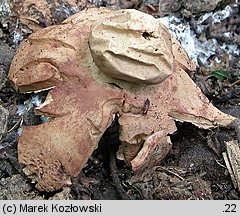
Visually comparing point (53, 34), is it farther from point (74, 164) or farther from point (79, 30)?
point (74, 164)

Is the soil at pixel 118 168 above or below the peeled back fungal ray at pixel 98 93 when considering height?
below

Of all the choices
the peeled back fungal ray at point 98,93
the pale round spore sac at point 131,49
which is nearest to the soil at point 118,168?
the peeled back fungal ray at point 98,93

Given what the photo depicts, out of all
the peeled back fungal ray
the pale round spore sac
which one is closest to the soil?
the peeled back fungal ray

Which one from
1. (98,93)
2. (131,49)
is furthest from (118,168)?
(131,49)

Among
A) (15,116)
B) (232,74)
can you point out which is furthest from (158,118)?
(232,74)

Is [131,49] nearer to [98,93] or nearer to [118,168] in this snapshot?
[98,93]

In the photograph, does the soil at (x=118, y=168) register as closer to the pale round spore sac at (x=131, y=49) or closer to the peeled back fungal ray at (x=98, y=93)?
the peeled back fungal ray at (x=98, y=93)
